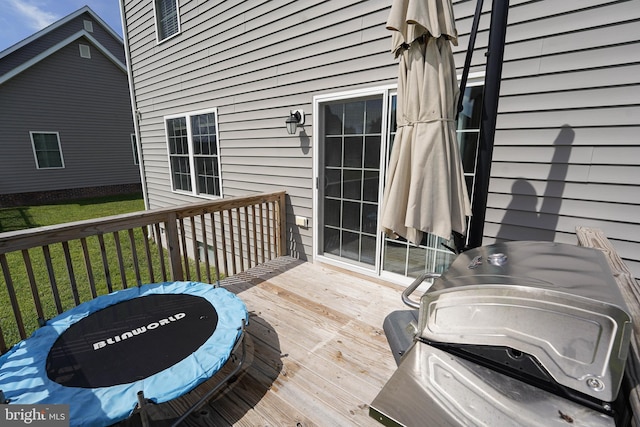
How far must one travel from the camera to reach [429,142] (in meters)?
1.60

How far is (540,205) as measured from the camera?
2176 millimetres

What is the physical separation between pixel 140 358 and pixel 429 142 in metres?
2.06

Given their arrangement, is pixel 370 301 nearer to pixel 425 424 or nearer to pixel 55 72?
pixel 425 424

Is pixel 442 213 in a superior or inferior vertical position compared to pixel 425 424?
superior

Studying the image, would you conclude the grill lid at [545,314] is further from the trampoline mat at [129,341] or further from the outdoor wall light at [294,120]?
the outdoor wall light at [294,120]

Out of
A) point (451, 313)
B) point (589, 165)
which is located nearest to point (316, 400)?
point (451, 313)

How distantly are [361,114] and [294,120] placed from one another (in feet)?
2.90

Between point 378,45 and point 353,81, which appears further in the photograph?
point 353,81

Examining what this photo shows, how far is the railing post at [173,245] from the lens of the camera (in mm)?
2545

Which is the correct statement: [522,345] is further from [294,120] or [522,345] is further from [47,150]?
[47,150]

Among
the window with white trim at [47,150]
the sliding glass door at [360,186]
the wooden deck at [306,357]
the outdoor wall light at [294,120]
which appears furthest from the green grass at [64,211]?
the sliding glass door at [360,186]

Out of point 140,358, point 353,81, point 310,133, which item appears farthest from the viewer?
point 310,133

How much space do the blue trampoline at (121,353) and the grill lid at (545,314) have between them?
1.27 meters

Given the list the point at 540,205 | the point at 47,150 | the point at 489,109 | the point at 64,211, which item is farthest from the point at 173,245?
the point at 47,150
